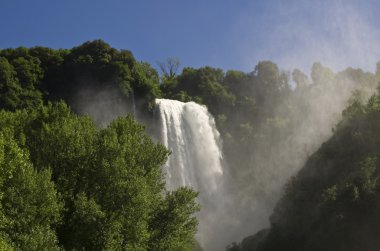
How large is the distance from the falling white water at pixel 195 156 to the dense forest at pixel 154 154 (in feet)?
10.7

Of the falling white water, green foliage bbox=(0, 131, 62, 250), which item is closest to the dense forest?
green foliage bbox=(0, 131, 62, 250)

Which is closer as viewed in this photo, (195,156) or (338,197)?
(338,197)

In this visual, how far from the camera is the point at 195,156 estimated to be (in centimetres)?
6244

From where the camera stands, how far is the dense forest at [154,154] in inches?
→ 975

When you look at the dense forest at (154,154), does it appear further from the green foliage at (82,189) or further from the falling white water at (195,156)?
the falling white water at (195,156)

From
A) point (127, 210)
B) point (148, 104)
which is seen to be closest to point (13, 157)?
point (127, 210)

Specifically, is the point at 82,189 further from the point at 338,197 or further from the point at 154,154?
the point at 338,197

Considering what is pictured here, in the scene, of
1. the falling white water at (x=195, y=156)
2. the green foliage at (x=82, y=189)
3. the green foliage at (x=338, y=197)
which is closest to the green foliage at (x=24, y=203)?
the green foliage at (x=82, y=189)

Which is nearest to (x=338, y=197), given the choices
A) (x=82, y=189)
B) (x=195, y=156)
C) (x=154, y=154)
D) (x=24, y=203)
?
(x=154, y=154)

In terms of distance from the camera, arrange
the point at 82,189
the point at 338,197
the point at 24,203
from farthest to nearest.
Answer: the point at 338,197
the point at 82,189
the point at 24,203

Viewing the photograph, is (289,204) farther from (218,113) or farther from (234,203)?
(218,113)

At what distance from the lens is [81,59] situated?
60.1 metres

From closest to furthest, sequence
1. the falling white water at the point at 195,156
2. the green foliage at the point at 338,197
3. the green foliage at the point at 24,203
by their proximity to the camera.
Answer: the green foliage at the point at 24,203 → the green foliage at the point at 338,197 → the falling white water at the point at 195,156

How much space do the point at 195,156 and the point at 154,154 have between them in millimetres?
32034
